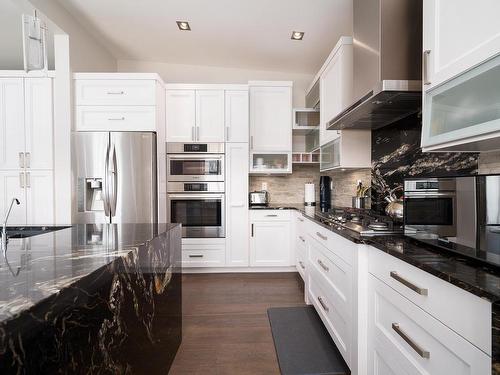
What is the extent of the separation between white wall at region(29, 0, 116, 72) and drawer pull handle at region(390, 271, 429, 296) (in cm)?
347

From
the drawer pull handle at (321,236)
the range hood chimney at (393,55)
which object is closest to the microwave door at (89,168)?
the drawer pull handle at (321,236)

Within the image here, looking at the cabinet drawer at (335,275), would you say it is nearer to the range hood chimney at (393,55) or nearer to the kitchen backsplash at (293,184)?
the range hood chimney at (393,55)

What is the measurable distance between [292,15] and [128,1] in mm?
1574

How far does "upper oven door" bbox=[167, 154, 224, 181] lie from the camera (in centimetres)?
356

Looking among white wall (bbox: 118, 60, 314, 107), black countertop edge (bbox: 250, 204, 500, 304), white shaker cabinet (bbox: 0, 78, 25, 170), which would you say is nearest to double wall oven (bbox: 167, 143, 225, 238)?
white wall (bbox: 118, 60, 314, 107)

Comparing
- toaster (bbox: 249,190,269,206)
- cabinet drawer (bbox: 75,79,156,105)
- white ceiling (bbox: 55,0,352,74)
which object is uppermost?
white ceiling (bbox: 55,0,352,74)

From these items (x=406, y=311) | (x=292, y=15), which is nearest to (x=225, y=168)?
(x=292, y=15)

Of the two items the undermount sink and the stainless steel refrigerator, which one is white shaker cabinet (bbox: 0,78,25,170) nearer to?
the stainless steel refrigerator

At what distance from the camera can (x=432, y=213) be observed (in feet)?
4.16

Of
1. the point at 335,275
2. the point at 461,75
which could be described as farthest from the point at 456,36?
the point at 335,275

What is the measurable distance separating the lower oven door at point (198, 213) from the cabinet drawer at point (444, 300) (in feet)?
8.21

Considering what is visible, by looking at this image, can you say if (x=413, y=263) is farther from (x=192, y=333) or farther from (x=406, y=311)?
(x=192, y=333)

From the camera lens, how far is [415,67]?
1695 millimetres

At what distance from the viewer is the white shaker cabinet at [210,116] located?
3.57 metres
